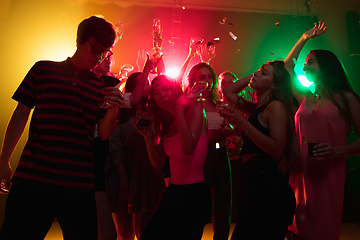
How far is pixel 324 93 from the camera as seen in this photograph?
1864 mm

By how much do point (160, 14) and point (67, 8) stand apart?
178 centimetres

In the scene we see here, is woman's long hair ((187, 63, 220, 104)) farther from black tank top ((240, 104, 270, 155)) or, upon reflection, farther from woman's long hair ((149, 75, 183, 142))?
black tank top ((240, 104, 270, 155))

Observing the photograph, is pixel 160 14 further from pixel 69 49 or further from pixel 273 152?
pixel 273 152

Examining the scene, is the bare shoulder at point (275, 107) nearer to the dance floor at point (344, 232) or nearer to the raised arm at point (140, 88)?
the raised arm at point (140, 88)

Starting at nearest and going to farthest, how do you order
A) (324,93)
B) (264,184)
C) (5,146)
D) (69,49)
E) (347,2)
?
(5,146) → (264,184) → (324,93) → (69,49) → (347,2)

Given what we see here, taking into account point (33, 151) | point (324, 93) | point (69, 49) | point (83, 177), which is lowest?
point (83, 177)

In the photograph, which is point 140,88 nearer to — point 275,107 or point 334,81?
point 275,107

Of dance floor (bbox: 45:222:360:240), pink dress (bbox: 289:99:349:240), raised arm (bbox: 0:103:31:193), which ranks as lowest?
dance floor (bbox: 45:222:360:240)

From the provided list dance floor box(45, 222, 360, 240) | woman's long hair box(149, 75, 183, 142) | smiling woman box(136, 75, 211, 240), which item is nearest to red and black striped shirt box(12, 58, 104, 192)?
smiling woman box(136, 75, 211, 240)

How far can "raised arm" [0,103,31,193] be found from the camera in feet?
3.97

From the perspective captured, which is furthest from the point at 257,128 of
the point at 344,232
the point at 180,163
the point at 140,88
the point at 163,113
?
the point at 344,232

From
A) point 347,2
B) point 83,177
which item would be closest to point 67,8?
point 83,177

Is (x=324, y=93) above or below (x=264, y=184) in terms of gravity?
above

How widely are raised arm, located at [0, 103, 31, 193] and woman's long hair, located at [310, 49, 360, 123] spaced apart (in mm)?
2022
